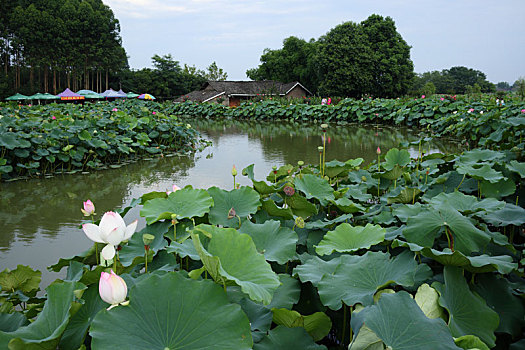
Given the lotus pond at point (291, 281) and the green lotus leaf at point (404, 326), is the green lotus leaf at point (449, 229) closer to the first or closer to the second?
the lotus pond at point (291, 281)

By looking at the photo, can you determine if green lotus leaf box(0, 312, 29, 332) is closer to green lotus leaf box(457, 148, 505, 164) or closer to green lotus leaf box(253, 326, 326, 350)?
green lotus leaf box(253, 326, 326, 350)

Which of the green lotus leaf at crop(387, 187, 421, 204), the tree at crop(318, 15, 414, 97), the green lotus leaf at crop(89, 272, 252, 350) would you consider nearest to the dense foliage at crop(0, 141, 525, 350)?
the green lotus leaf at crop(89, 272, 252, 350)

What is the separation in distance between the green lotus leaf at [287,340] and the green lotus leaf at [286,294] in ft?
0.34

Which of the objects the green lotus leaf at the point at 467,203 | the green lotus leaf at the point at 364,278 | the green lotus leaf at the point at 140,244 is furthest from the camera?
the green lotus leaf at the point at 467,203

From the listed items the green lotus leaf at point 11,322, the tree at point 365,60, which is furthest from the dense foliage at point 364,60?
the green lotus leaf at point 11,322

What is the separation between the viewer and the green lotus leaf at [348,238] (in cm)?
118

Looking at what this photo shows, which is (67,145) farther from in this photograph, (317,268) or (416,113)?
(416,113)

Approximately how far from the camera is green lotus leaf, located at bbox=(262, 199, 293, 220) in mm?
1450

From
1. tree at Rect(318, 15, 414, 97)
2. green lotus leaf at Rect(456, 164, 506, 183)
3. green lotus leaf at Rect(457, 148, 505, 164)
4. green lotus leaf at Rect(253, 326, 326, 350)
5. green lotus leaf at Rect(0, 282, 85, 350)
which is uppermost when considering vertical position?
tree at Rect(318, 15, 414, 97)

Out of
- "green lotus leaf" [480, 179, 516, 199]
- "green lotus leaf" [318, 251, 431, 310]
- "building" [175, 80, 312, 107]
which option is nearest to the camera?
"green lotus leaf" [318, 251, 431, 310]

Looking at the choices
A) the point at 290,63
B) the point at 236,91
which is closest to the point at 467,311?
the point at 236,91

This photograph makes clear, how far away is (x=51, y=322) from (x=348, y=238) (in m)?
0.85

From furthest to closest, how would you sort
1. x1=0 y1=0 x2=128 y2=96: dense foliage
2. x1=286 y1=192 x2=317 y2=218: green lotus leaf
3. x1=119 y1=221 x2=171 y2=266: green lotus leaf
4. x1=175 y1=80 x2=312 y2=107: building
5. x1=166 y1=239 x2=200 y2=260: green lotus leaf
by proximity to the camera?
x1=175 y1=80 x2=312 y2=107: building, x1=0 y1=0 x2=128 y2=96: dense foliage, x1=286 y1=192 x2=317 y2=218: green lotus leaf, x1=119 y1=221 x2=171 y2=266: green lotus leaf, x1=166 y1=239 x2=200 y2=260: green lotus leaf

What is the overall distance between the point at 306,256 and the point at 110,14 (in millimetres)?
35091
